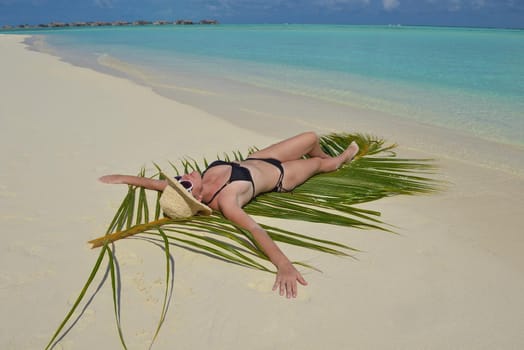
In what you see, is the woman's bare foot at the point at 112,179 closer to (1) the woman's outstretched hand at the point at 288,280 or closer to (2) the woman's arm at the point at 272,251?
(2) the woman's arm at the point at 272,251

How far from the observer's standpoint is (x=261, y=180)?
2.71 metres

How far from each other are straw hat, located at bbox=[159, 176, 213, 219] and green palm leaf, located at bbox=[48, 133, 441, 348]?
50 millimetres

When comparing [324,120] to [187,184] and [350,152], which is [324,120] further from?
[187,184]

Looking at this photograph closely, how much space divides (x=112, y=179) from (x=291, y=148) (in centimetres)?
131

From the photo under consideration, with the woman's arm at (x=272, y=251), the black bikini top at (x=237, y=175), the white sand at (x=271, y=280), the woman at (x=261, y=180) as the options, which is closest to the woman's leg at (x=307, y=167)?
the woman at (x=261, y=180)

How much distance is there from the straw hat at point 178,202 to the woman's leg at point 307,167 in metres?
0.77

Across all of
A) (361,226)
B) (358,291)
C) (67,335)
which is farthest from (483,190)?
(67,335)

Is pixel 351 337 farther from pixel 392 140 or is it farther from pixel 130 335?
pixel 392 140

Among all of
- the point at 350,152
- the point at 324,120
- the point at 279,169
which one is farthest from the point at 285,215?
the point at 324,120

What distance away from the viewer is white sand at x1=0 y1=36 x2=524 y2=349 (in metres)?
1.64

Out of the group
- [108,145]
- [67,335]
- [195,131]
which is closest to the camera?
[67,335]

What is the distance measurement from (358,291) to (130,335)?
0.99m

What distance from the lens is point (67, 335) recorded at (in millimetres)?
1596

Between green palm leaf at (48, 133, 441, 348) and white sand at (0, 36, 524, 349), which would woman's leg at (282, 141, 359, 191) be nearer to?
green palm leaf at (48, 133, 441, 348)
